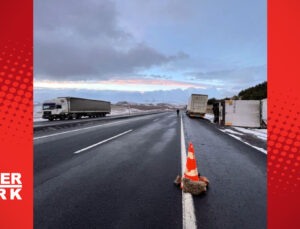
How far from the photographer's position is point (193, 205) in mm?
2605

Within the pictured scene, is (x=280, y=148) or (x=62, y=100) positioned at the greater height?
(x=62, y=100)

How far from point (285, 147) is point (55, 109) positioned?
84.4ft

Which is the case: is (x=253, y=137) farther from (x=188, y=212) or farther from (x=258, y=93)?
(x=258, y=93)

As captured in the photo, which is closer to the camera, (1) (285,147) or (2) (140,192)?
(2) (140,192)

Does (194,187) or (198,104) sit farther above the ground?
(198,104)

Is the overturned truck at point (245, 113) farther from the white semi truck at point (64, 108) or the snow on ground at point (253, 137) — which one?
the white semi truck at point (64, 108)

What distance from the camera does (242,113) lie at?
14023 mm

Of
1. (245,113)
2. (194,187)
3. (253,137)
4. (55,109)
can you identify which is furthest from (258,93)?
(55,109)

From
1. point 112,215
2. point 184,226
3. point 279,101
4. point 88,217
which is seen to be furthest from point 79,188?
point 279,101

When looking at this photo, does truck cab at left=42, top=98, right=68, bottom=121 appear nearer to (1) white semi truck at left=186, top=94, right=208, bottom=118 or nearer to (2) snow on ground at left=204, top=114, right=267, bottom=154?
(1) white semi truck at left=186, top=94, right=208, bottom=118

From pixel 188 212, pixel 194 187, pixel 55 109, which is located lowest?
pixel 188 212

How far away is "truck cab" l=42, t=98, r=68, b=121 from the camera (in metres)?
22.4

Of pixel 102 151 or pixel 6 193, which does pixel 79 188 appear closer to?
pixel 6 193

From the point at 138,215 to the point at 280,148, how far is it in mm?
6910
